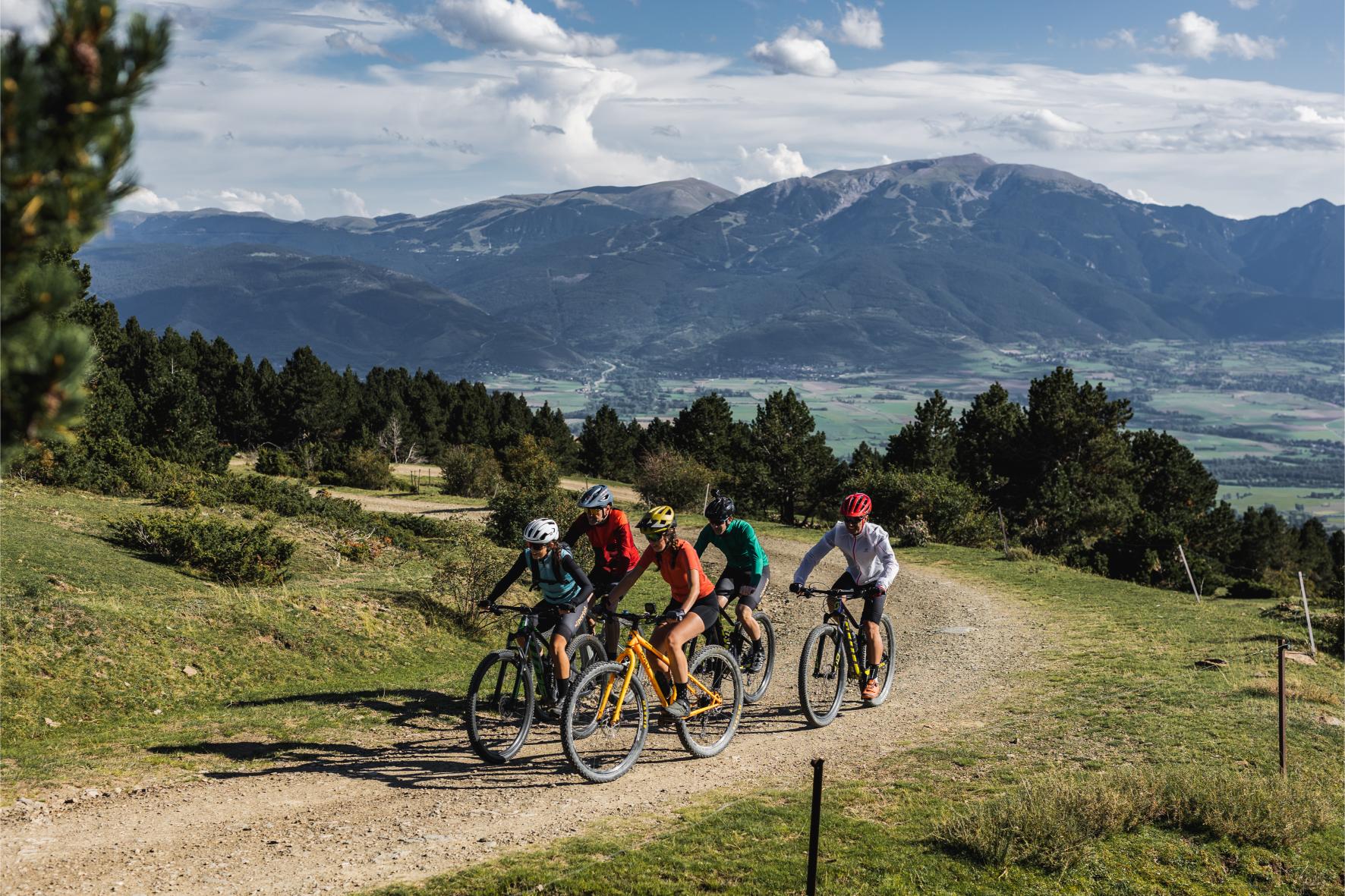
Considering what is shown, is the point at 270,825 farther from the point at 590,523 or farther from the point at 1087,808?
the point at 1087,808

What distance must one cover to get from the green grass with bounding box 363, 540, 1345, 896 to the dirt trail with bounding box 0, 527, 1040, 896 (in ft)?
1.39

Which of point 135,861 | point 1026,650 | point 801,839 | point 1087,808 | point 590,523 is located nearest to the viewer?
point 135,861

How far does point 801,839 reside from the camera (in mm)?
8414

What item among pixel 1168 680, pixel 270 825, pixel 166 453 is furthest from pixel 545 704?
pixel 166 453

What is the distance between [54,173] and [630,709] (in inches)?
310

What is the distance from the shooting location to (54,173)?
343 centimetres

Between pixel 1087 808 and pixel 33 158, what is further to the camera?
pixel 1087 808

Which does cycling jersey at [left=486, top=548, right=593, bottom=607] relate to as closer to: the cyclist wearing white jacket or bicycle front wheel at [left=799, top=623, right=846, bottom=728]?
the cyclist wearing white jacket

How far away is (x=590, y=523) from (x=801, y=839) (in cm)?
460

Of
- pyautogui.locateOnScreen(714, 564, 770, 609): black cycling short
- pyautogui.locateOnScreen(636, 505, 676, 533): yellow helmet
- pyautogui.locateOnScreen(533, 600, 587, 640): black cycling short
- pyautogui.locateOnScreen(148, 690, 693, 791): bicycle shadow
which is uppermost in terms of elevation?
pyautogui.locateOnScreen(636, 505, 676, 533): yellow helmet

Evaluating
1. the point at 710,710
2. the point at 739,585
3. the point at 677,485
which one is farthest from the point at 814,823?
the point at 677,485

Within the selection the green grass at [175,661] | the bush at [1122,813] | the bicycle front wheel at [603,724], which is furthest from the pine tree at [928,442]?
the bicycle front wheel at [603,724]

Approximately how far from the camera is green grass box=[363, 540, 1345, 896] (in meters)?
7.81

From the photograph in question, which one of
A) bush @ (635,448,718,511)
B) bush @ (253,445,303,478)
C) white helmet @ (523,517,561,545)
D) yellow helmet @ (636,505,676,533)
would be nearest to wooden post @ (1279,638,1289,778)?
yellow helmet @ (636,505,676,533)
